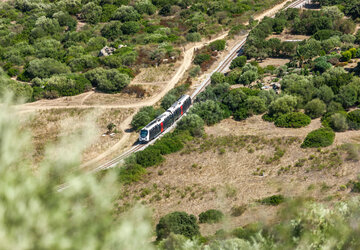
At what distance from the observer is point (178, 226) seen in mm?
27547

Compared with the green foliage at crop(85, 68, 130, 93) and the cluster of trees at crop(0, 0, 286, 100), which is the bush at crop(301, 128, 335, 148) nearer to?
the green foliage at crop(85, 68, 130, 93)

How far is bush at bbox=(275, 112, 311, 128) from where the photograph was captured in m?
46.0

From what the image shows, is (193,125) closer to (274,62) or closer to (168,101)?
(168,101)

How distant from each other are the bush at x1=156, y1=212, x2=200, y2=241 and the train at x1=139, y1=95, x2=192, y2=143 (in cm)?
2062

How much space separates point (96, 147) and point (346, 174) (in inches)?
1212

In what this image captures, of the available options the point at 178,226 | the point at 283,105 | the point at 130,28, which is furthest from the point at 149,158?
the point at 130,28

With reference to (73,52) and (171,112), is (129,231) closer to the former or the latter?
(171,112)

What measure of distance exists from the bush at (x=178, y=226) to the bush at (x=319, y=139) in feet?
55.9

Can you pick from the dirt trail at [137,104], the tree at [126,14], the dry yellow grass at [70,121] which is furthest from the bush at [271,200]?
the tree at [126,14]

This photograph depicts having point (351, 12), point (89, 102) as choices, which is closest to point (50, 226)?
point (89, 102)

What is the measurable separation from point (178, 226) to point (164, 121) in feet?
79.3

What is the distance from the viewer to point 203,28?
89.8 meters

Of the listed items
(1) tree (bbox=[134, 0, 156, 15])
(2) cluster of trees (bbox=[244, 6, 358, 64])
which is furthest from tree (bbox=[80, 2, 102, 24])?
(2) cluster of trees (bbox=[244, 6, 358, 64])

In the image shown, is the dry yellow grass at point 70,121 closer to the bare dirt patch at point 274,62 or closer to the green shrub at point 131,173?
the green shrub at point 131,173
